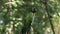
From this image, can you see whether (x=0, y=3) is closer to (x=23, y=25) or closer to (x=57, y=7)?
(x=23, y=25)

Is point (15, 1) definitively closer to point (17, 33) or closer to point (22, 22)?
point (22, 22)

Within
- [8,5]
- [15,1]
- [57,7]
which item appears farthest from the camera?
[57,7]

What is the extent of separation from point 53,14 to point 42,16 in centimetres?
24

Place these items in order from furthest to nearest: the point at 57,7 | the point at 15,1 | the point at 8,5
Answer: the point at 57,7, the point at 8,5, the point at 15,1

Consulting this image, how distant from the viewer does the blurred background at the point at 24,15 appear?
12.2 ft

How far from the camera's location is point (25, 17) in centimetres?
392

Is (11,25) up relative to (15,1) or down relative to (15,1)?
down

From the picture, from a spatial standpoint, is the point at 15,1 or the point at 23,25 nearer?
the point at 15,1

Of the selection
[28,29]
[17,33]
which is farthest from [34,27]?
[17,33]

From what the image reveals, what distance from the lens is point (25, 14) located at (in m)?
3.92

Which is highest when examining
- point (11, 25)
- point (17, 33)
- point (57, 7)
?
point (57, 7)

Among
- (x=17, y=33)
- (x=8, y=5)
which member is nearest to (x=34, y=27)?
(x=17, y=33)

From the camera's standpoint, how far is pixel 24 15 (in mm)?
3934

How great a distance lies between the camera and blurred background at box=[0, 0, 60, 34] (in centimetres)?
373
